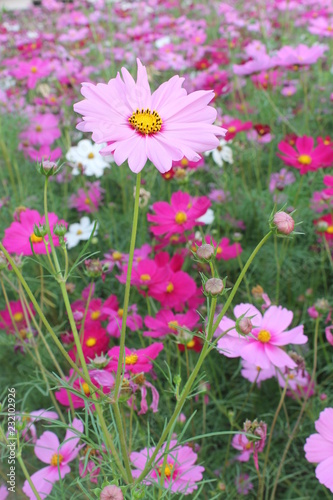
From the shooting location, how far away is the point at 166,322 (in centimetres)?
78

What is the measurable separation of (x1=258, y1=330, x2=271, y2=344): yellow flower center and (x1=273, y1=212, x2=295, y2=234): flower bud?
0.80ft

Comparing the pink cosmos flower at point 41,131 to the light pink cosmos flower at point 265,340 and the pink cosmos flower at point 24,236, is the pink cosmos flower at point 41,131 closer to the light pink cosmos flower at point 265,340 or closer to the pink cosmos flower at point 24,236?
the pink cosmos flower at point 24,236

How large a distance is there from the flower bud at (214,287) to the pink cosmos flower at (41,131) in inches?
45.1

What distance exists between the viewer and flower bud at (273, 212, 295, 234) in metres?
0.45

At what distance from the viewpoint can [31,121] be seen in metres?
1.59

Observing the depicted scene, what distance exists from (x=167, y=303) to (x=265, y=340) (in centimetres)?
23

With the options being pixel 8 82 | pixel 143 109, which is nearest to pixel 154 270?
pixel 143 109

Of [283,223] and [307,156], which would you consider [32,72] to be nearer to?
[307,156]

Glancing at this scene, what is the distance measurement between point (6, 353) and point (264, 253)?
0.60 meters

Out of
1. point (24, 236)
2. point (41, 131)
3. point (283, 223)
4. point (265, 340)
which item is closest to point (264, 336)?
point (265, 340)

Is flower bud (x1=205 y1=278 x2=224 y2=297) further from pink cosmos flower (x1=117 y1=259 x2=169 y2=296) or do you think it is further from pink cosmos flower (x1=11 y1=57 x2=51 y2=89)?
pink cosmos flower (x1=11 y1=57 x2=51 y2=89)

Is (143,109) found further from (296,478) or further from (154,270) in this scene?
(296,478)

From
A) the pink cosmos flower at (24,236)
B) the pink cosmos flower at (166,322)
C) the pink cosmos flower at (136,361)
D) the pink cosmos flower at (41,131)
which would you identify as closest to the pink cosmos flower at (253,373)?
the pink cosmos flower at (166,322)

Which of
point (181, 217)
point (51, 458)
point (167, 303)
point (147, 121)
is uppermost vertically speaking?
point (147, 121)
